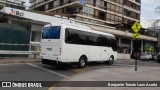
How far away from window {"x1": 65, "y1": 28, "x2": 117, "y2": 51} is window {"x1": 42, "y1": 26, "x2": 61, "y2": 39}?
0.61 metres

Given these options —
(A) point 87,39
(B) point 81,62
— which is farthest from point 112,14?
(B) point 81,62

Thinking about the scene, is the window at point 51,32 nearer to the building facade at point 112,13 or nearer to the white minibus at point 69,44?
the white minibus at point 69,44

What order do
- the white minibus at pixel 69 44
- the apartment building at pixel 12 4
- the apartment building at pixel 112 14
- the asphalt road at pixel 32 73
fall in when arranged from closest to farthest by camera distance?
1. the asphalt road at pixel 32 73
2. the white minibus at pixel 69 44
3. the apartment building at pixel 12 4
4. the apartment building at pixel 112 14

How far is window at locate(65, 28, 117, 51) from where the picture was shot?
17203mm

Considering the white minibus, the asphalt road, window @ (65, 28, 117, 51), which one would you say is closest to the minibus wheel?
the white minibus

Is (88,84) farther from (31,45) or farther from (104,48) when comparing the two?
(31,45)

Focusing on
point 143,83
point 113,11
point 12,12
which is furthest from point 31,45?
point 113,11

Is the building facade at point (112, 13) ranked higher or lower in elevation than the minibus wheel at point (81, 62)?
higher

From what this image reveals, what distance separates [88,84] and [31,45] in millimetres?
13568

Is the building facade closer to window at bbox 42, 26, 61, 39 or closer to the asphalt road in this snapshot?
window at bbox 42, 26, 61, 39

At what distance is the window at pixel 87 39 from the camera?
17.2 meters

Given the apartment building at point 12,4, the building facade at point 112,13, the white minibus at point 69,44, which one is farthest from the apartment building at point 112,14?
the white minibus at point 69,44

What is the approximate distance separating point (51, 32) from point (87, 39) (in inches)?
131

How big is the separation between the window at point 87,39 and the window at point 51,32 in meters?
0.61
